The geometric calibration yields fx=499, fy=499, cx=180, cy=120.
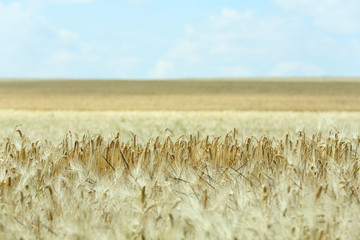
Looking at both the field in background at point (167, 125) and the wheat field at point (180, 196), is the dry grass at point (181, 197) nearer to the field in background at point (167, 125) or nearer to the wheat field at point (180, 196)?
the wheat field at point (180, 196)

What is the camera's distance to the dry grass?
2430mm

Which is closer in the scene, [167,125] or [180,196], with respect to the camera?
[180,196]

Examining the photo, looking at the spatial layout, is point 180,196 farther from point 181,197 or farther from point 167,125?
point 167,125

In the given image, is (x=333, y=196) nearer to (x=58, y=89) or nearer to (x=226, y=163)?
(x=226, y=163)

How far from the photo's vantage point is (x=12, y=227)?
2.59 meters

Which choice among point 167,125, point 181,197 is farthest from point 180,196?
point 167,125

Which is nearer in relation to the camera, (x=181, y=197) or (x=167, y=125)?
(x=181, y=197)

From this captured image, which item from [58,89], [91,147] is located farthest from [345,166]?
[58,89]

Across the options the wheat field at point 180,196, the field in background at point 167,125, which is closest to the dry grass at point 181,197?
the wheat field at point 180,196

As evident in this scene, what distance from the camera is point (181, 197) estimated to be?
326 cm

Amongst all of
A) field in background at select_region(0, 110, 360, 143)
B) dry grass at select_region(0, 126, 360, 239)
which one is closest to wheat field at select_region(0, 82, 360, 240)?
dry grass at select_region(0, 126, 360, 239)

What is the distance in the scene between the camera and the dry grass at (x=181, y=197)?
243cm

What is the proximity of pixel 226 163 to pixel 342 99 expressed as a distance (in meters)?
36.3

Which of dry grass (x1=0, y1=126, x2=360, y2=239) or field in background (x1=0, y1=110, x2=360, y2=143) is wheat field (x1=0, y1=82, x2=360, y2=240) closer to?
dry grass (x1=0, y1=126, x2=360, y2=239)
